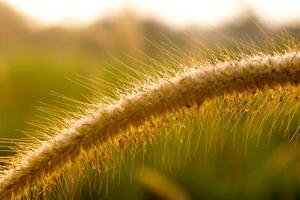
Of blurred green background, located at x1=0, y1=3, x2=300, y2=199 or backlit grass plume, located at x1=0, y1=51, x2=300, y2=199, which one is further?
blurred green background, located at x1=0, y1=3, x2=300, y2=199

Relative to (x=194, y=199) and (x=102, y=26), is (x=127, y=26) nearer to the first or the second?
(x=102, y=26)

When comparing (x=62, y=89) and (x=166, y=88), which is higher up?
(x=62, y=89)

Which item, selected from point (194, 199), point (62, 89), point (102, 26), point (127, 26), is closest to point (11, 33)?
point (62, 89)

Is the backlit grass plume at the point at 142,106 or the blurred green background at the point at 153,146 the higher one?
the blurred green background at the point at 153,146

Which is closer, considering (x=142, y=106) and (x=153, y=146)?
(x=142, y=106)

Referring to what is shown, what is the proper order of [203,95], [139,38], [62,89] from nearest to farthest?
[203,95], [139,38], [62,89]

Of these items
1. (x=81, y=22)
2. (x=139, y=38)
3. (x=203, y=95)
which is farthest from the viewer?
(x=81, y=22)

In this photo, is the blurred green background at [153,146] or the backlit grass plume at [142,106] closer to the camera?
the backlit grass plume at [142,106]

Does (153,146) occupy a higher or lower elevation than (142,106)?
higher
